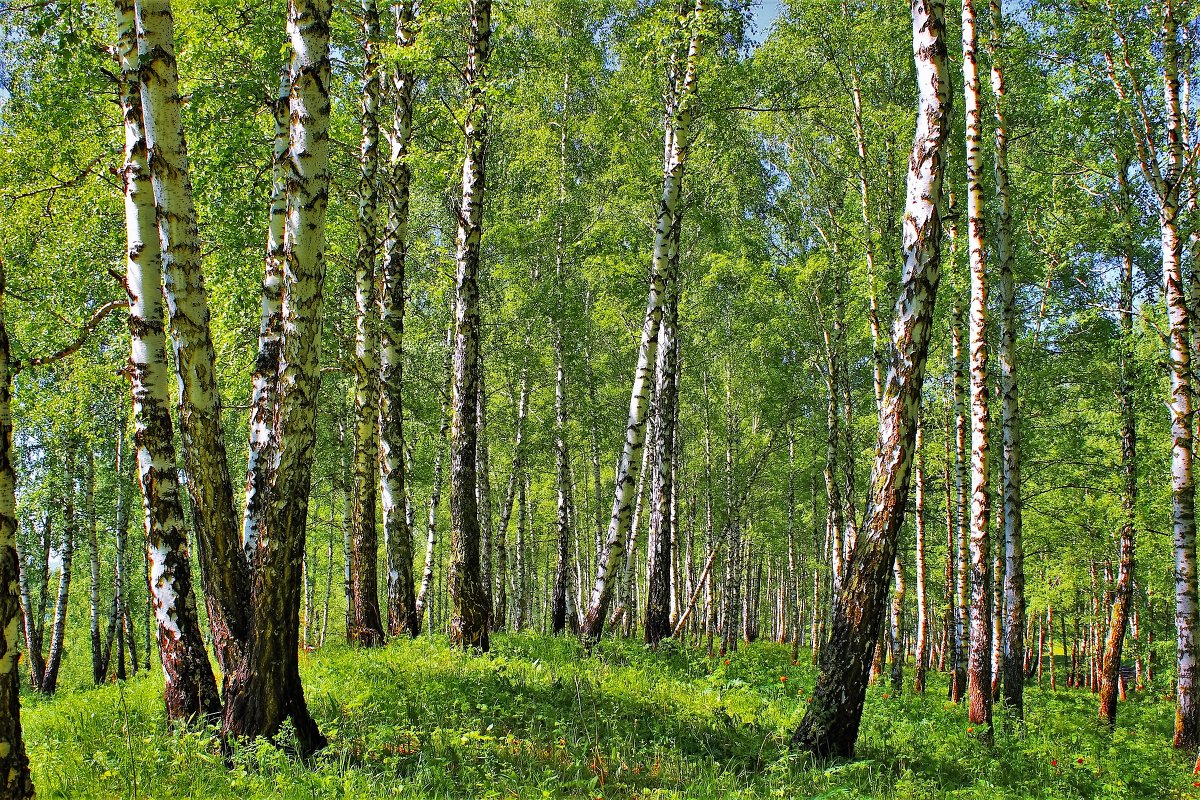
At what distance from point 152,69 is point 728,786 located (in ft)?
20.9

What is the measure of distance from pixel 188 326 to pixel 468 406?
13.6ft

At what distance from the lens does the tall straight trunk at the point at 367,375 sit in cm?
Answer: 993

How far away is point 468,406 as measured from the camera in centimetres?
927

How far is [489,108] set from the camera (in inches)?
355

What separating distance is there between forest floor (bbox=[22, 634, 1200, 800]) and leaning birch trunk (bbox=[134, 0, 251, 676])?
1.13 m

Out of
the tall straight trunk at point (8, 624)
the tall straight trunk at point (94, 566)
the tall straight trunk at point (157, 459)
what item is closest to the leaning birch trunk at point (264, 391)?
the tall straight trunk at point (157, 459)

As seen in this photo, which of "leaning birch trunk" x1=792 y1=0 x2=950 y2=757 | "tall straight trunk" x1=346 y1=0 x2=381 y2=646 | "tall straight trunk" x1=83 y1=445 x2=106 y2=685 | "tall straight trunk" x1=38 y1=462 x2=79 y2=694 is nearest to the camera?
"leaning birch trunk" x1=792 y1=0 x2=950 y2=757

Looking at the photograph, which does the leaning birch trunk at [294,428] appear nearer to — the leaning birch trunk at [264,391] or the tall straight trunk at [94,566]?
the leaning birch trunk at [264,391]

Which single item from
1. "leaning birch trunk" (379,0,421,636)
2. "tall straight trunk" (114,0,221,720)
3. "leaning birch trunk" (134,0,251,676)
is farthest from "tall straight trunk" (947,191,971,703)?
"tall straight trunk" (114,0,221,720)

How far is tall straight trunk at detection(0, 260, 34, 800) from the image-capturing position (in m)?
3.09

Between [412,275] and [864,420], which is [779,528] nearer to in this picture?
[864,420]

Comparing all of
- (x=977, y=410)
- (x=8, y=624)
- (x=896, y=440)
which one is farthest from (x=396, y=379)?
(x=977, y=410)

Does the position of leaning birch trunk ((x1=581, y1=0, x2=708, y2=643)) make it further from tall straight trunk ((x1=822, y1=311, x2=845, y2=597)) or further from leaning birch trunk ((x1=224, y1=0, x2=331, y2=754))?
tall straight trunk ((x1=822, y1=311, x2=845, y2=597))

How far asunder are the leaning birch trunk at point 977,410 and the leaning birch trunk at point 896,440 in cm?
385
